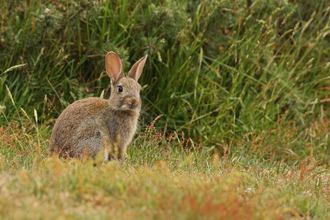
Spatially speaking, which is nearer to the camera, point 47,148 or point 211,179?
point 211,179

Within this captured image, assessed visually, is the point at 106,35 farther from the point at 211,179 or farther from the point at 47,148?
the point at 211,179


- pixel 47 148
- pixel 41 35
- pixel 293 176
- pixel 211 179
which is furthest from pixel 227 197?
pixel 41 35

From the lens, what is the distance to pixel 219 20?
22.6 ft

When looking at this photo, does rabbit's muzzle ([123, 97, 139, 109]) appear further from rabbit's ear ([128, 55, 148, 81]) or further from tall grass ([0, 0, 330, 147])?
tall grass ([0, 0, 330, 147])

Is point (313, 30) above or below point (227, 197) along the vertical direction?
above

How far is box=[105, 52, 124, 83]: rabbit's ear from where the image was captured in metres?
5.54

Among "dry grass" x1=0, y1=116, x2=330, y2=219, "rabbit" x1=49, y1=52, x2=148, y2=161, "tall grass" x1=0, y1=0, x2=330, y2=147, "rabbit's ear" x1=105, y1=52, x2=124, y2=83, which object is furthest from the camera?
"tall grass" x1=0, y1=0, x2=330, y2=147

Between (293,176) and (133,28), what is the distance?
324 cm

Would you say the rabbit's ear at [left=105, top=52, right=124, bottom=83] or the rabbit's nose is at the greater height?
the rabbit's ear at [left=105, top=52, right=124, bottom=83]

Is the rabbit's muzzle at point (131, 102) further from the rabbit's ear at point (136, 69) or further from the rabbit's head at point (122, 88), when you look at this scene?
the rabbit's ear at point (136, 69)

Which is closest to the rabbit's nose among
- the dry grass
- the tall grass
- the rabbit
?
the rabbit

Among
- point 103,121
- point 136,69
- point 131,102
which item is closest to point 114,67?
point 136,69

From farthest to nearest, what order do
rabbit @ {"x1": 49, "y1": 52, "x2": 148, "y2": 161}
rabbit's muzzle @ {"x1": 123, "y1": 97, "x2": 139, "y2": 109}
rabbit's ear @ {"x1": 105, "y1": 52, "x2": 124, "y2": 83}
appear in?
rabbit's ear @ {"x1": 105, "y1": 52, "x2": 124, "y2": 83}, rabbit's muzzle @ {"x1": 123, "y1": 97, "x2": 139, "y2": 109}, rabbit @ {"x1": 49, "y1": 52, "x2": 148, "y2": 161}

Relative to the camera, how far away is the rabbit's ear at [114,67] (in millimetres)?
5535
